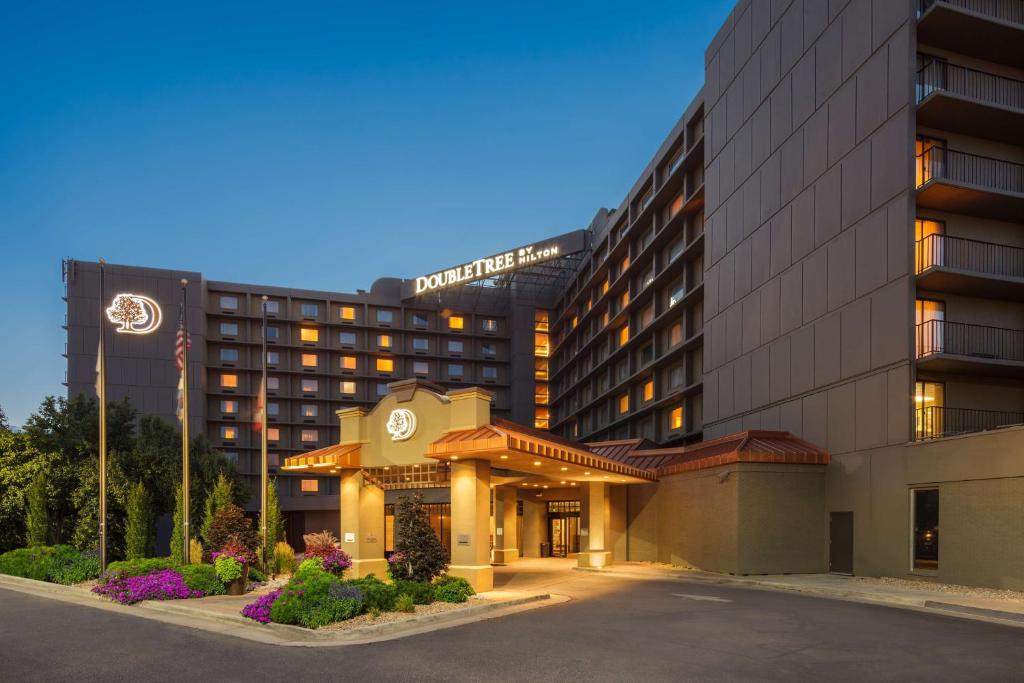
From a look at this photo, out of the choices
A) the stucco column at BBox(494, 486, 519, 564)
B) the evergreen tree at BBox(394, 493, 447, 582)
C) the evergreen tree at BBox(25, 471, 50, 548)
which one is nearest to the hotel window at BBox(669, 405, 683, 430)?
the stucco column at BBox(494, 486, 519, 564)

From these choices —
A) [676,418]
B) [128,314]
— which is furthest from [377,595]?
[676,418]

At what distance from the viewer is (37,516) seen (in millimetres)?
36844

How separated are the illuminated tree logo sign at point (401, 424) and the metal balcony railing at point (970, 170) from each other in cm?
2199

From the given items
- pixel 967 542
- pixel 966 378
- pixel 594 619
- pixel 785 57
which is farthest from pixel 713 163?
pixel 594 619

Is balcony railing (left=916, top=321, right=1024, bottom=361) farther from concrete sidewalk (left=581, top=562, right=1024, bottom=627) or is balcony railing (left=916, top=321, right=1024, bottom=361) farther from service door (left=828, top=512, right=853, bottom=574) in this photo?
concrete sidewalk (left=581, top=562, right=1024, bottom=627)

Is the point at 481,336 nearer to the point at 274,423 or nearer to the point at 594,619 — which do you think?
the point at 274,423

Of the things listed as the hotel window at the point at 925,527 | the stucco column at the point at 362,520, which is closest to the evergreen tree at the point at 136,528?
the stucco column at the point at 362,520

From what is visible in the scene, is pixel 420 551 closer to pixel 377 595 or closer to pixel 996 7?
pixel 377 595

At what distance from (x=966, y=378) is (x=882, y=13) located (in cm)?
1497

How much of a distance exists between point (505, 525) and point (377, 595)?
27.5 m

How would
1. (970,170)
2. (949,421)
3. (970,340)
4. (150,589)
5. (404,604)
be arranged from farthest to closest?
(970,170) < (970,340) < (949,421) < (150,589) < (404,604)

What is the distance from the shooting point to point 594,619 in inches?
762

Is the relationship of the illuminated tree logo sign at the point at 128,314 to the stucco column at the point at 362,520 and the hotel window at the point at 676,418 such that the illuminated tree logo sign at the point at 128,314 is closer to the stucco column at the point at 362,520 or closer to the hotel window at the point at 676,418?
the stucco column at the point at 362,520

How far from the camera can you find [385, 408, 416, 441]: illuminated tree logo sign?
90.1 feet
